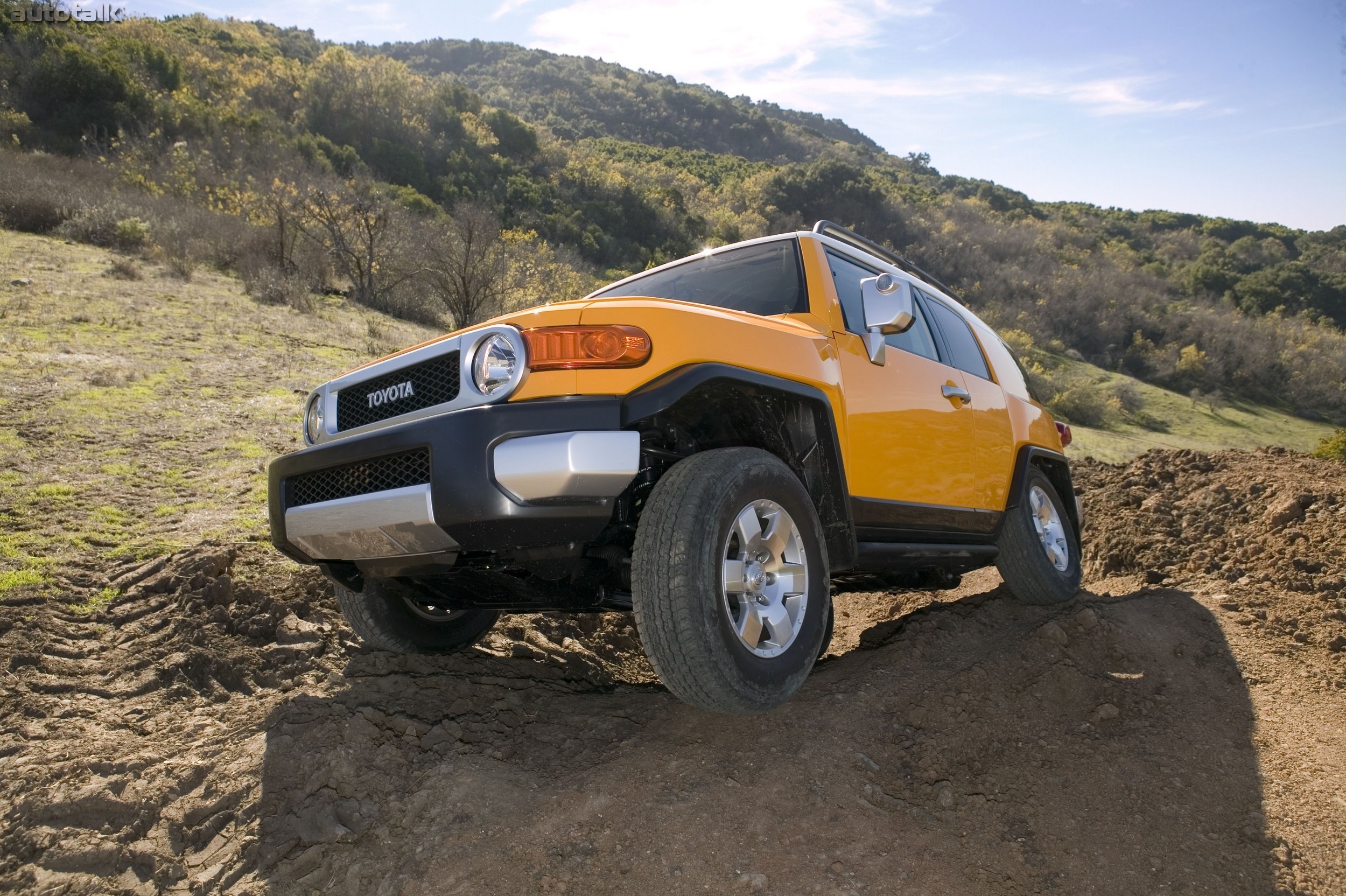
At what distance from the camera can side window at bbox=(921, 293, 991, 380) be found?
4.50 m

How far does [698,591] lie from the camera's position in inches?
94.0

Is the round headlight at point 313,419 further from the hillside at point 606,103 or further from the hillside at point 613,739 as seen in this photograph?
the hillside at point 606,103

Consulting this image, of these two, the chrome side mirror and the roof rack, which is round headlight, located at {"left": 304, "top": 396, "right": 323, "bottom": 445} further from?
the roof rack

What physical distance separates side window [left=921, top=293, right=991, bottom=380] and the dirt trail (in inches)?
56.8

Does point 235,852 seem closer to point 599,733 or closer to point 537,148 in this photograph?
point 599,733

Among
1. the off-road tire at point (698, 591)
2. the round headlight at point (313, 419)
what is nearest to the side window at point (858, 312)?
the off-road tire at point (698, 591)

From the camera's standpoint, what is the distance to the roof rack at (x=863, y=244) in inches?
162

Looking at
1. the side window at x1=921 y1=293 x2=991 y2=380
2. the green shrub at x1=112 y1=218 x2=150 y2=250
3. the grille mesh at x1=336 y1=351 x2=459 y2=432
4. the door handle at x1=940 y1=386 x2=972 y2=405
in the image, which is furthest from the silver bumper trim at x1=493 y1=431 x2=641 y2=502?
the green shrub at x1=112 y1=218 x2=150 y2=250

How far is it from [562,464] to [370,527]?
2.50 feet

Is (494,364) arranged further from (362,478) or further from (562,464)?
(362,478)

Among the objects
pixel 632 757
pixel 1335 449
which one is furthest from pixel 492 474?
pixel 1335 449

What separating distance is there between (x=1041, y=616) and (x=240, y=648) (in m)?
4.11

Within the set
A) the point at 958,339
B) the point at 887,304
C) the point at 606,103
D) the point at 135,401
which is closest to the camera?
the point at 887,304

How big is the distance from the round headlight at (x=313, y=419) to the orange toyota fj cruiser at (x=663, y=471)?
12 millimetres
